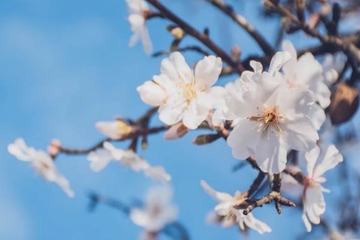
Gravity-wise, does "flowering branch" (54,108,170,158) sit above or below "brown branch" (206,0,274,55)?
below

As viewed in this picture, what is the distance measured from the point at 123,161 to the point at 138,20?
0.36 meters

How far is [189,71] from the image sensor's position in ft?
4.32

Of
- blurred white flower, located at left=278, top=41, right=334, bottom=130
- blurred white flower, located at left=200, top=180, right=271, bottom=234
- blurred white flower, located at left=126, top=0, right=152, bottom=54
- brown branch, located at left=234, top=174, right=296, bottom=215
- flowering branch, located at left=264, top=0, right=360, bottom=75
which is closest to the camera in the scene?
brown branch, located at left=234, top=174, right=296, bottom=215

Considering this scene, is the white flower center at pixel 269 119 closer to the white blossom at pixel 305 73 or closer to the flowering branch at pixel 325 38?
the white blossom at pixel 305 73

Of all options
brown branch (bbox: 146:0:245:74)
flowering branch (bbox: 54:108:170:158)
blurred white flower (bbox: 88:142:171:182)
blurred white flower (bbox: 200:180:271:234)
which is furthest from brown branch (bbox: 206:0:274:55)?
blurred white flower (bbox: 200:180:271:234)

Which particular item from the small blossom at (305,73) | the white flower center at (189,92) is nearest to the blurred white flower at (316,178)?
the small blossom at (305,73)

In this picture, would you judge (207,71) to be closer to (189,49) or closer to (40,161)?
(189,49)

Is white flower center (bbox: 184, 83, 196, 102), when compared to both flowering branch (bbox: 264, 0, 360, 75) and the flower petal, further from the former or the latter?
flowering branch (bbox: 264, 0, 360, 75)

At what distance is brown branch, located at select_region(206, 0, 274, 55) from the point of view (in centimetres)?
173

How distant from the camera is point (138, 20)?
1696 mm

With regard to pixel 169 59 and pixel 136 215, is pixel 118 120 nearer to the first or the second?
pixel 169 59

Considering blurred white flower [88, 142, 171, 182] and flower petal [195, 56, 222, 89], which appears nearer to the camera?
flower petal [195, 56, 222, 89]

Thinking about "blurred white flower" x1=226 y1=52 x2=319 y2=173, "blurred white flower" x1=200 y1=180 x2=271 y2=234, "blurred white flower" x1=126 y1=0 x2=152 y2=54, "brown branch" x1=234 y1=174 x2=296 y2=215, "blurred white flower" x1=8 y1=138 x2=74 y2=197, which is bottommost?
"brown branch" x1=234 y1=174 x2=296 y2=215

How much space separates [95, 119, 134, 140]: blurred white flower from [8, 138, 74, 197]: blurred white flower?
21 cm
